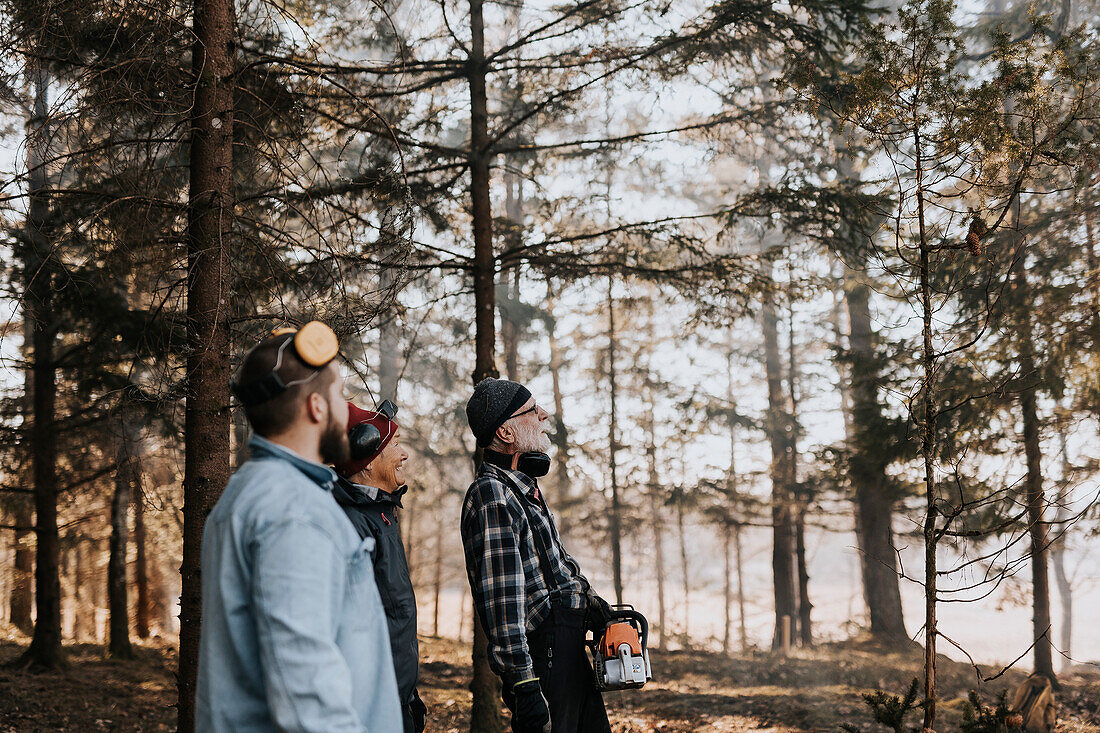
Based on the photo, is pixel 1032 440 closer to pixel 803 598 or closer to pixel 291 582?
pixel 803 598

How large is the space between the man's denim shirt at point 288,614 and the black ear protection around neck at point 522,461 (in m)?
1.61

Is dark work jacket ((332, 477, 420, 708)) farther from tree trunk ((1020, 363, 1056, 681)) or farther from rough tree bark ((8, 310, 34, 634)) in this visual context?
rough tree bark ((8, 310, 34, 634))

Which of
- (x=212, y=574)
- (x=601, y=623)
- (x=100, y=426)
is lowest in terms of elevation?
(x=601, y=623)

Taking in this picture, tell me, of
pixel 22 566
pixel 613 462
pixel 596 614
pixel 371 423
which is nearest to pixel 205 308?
pixel 371 423

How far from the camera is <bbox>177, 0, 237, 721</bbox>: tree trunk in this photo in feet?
14.1

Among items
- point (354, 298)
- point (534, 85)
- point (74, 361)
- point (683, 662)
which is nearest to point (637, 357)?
point (683, 662)

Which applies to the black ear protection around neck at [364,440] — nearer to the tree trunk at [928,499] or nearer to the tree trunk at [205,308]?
the tree trunk at [205,308]

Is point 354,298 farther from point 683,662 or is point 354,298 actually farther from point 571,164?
point 571,164

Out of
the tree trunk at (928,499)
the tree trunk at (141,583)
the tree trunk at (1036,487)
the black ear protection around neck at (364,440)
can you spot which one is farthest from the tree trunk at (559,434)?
the black ear protection around neck at (364,440)

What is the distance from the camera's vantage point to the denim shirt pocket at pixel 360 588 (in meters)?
1.89

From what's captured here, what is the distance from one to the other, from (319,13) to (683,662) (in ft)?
41.0

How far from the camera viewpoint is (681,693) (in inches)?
435

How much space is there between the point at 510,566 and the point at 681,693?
9.00m

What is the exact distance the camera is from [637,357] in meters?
19.2
